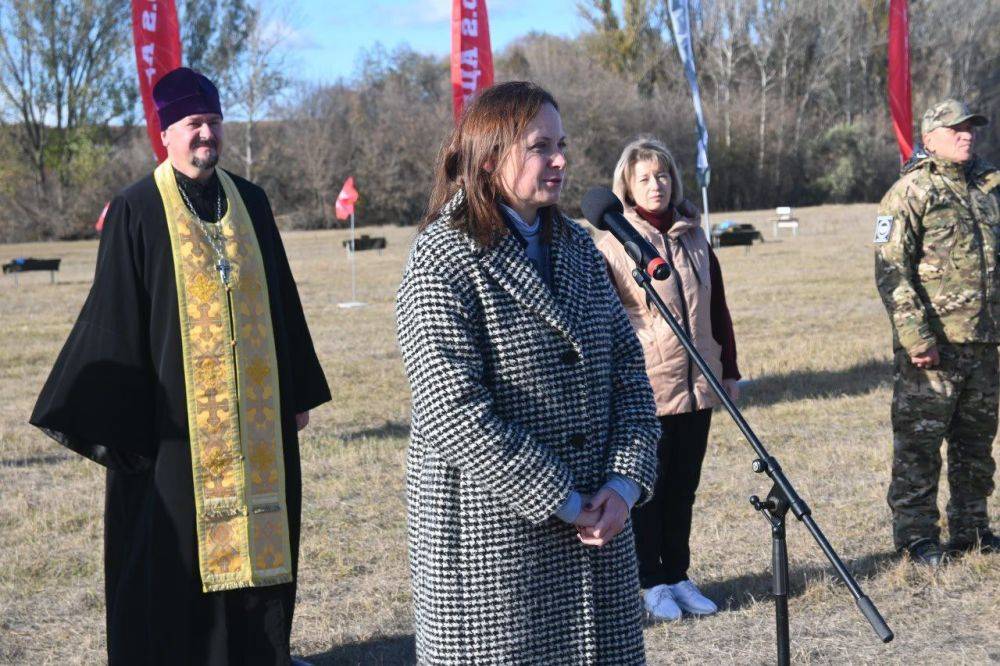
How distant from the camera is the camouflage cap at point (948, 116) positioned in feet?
17.1

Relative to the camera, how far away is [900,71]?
14930 millimetres

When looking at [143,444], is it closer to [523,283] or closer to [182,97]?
[182,97]

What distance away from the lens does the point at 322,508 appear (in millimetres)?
6980

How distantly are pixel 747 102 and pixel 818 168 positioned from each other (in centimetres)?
469

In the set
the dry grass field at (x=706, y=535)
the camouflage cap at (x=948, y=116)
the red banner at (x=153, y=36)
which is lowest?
the dry grass field at (x=706, y=535)

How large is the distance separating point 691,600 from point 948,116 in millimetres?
2434

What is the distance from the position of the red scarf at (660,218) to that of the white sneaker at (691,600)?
1544 millimetres

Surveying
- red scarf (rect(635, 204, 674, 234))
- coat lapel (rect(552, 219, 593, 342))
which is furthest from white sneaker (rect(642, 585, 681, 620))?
coat lapel (rect(552, 219, 593, 342))

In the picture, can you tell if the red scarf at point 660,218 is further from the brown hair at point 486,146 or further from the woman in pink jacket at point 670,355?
the brown hair at point 486,146

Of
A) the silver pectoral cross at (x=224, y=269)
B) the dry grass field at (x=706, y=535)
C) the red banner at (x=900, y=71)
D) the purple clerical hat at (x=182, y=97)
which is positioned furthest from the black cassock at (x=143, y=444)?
the red banner at (x=900, y=71)

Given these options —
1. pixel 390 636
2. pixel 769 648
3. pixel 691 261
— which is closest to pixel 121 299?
pixel 390 636

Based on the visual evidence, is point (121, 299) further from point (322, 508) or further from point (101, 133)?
point (101, 133)

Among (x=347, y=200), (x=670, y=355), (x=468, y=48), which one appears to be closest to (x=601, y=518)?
(x=670, y=355)

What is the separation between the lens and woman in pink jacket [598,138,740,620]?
4969 mm
